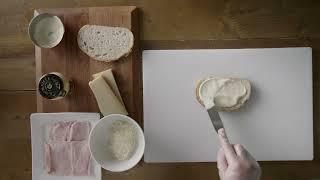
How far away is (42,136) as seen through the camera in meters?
0.92

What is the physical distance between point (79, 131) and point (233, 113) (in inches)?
12.4

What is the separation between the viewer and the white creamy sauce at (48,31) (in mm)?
877

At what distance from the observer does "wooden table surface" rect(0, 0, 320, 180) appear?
2.89 ft

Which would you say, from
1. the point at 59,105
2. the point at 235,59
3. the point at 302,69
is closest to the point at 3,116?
the point at 59,105

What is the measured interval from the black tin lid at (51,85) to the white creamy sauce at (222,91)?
27 centimetres

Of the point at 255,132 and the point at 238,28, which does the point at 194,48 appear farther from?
the point at 255,132

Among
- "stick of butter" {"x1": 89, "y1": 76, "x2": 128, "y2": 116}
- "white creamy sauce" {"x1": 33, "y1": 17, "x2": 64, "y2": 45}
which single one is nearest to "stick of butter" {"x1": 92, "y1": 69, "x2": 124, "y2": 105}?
"stick of butter" {"x1": 89, "y1": 76, "x2": 128, "y2": 116}

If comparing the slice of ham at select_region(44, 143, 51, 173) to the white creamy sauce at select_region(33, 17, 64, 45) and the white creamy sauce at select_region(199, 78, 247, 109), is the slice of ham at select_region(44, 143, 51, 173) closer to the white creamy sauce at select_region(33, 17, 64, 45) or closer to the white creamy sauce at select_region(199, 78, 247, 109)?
the white creamy sauce at select_region(33, 17, 64, 45)

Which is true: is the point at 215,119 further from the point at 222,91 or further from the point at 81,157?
the point at 81,157

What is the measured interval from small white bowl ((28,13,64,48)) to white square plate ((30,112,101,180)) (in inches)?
5.8

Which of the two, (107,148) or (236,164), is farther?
(107,148)

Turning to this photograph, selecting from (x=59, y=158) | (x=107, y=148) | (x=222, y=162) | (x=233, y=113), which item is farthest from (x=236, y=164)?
(x=59, y=158)

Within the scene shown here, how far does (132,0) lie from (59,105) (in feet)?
0.86

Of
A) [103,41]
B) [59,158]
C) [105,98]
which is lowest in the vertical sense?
[59,158]
